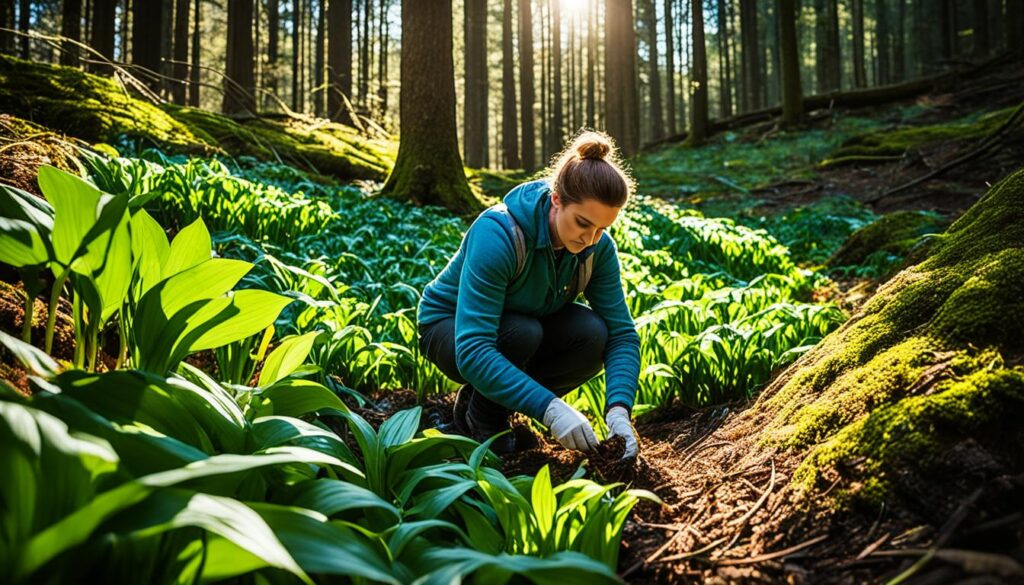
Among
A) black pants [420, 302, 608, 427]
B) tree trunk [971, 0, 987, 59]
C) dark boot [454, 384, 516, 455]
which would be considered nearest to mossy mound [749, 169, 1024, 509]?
black pants [420, 302, 608, 427]

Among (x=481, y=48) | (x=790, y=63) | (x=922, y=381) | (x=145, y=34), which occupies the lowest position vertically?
(x=922, y=381)

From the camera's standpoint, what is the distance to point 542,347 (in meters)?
2.69

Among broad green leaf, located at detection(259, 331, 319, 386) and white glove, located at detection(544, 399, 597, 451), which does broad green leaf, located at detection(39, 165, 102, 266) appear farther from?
white glove, located at detection(544, 399, 597, 451)

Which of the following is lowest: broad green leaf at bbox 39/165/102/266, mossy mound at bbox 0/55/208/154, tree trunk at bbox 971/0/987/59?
broad green leaf at bbox 39/165/102/266

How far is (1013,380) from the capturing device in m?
1.37

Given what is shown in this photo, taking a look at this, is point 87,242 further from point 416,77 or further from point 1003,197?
point 416,77

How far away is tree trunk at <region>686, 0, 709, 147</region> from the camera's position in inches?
613

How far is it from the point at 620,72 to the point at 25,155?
1492 centimetres

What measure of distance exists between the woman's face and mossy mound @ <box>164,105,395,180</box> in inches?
215

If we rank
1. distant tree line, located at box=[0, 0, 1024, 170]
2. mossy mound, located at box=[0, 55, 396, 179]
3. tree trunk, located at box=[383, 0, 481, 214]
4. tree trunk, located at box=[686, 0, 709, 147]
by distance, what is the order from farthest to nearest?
1. tree trunk, located at box=[686, 0, 709, 147]
2. distant tree line, located at box=[0, 0, 1024, 170]
3. tree trunk, located at box=[383, 0, 481, 214]
4. mossy mound, located at box=[0, 55, 396, 179]

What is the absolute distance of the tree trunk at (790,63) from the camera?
13.0 metres

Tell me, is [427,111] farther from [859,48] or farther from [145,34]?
[859,48]

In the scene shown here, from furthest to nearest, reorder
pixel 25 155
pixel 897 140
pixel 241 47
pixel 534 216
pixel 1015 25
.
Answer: pixel 1015 25 → pixel 241 47 → pixel 897 140 → pixel 25 155 → pixel 534 216

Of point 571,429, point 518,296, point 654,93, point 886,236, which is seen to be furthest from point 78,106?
point 654,93
